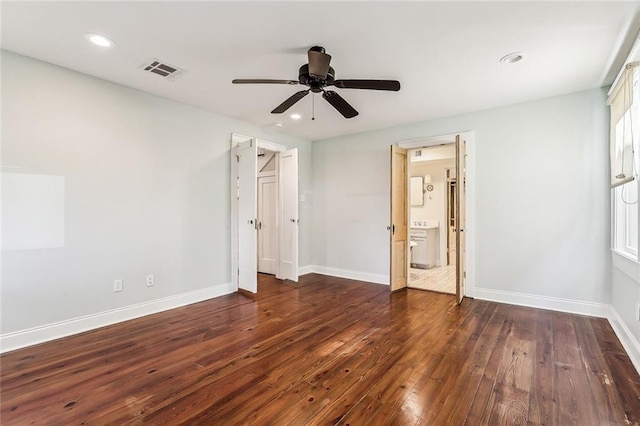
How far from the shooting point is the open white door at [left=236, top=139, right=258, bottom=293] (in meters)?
4.14

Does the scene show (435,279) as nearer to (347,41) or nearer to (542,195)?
(542,195)

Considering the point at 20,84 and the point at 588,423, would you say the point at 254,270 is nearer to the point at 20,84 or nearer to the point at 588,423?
the point at 20,84

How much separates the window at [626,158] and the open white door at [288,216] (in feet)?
12.5

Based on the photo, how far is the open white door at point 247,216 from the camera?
4.14m

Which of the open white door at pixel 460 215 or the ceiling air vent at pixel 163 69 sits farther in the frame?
the open white door at pixel 460 215

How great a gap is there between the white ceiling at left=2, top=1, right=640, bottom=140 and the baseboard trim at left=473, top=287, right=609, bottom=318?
2.52 m

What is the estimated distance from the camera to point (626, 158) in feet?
8.66

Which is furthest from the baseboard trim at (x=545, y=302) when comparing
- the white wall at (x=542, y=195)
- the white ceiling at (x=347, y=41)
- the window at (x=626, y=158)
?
the white ceiling at (x=347, y=41)

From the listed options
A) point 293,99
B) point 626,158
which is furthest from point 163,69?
point 626,158

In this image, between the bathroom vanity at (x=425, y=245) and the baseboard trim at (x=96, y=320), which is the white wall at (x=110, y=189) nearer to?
the baseboard trim at (x=96, y=320)

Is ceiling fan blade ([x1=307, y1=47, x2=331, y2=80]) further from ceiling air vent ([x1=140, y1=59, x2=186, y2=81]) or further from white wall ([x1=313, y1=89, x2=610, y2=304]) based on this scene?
white wall ([x1=313, y1=89, x2=610, y2=304])

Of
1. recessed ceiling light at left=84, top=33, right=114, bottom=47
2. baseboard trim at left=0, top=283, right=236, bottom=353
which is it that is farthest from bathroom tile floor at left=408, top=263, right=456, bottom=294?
recessed ceiling light at left=84, top=33, right=114, bottom=47

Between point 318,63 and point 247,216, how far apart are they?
2.50 meters

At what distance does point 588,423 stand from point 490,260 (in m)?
2.58
